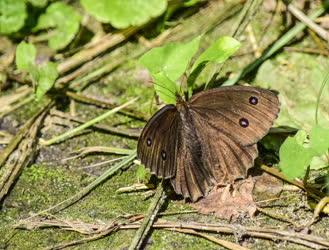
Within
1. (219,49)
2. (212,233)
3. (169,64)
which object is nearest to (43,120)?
(169,64)

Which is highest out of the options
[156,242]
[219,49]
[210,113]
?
[219,49]

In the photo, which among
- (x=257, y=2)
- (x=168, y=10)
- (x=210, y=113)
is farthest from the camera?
(x=168, y=10)

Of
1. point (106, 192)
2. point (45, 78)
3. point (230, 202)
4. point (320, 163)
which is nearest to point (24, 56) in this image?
point (45, 78)

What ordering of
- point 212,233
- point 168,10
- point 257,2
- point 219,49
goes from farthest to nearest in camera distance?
point 168,10 < point 257,2 < point 219,49 < point 212,233

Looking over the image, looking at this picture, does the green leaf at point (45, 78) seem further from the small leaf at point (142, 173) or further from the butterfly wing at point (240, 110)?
the butterfly wing at point (240, 110)

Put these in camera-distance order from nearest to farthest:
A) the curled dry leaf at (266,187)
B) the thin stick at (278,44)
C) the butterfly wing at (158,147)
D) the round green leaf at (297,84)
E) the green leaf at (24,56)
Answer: the butterfly wing at (158,147)
the curled dry leaf at (266,187)
the round green leaf at (297,84)
the thin stick at (278,44)
the green leaf at (24,56)

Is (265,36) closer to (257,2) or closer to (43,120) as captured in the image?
(257,2)

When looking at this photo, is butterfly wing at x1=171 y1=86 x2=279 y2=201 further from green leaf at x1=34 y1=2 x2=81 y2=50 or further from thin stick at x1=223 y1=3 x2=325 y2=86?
green leaf at x1=34 y1=2 x2=81 y2=50

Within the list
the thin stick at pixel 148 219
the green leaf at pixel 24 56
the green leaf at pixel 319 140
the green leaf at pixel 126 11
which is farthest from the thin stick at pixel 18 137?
the green leaf at pixel 319 140
